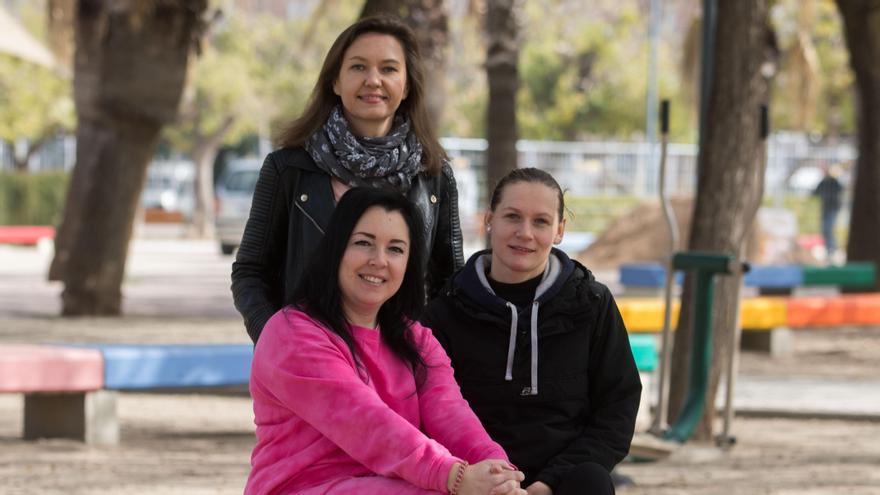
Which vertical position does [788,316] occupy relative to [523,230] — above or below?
below

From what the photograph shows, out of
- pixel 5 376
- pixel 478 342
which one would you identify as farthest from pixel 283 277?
pixel 5 376

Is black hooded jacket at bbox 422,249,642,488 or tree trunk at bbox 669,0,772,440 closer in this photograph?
black hooded jacket at bbox 422,249,642,488

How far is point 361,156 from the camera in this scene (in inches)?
165

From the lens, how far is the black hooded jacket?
156 inches

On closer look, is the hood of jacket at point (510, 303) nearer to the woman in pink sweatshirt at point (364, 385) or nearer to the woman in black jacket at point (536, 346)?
the woman in black jacket at point (536, 346)

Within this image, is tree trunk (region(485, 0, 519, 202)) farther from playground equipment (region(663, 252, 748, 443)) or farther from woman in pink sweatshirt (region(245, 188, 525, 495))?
woman in pink sweatshirt (region(245, 188, 525, 495))

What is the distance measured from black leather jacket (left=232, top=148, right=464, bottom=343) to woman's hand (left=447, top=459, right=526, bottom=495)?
35.0 inches

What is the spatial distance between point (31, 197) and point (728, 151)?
3552 cm

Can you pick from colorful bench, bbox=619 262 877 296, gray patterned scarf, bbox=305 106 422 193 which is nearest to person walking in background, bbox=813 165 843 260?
colorful bench, bbox=619 262 877 296

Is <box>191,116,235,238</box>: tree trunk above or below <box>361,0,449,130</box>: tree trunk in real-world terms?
below

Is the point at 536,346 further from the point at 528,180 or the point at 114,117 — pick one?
the point at 114,117

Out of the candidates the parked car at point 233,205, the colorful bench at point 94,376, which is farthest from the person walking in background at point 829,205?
the colorful bench at point 94,376

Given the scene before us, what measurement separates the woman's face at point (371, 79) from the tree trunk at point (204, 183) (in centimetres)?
3827

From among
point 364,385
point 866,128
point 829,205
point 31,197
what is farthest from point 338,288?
point 31,197
